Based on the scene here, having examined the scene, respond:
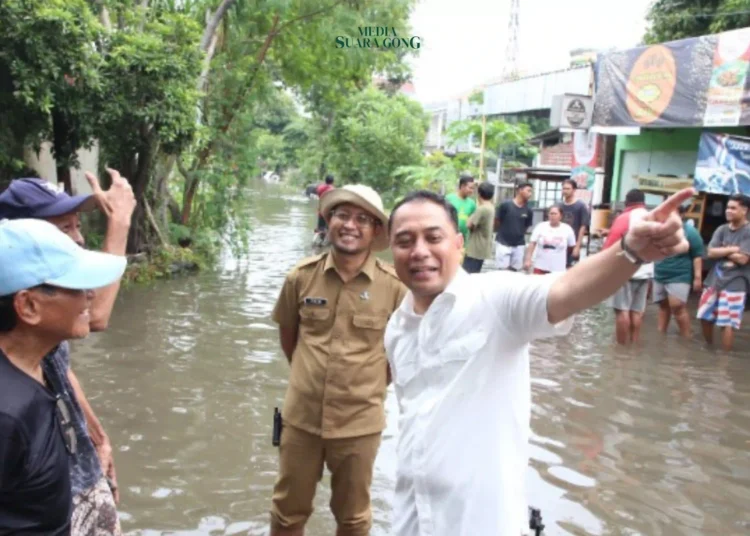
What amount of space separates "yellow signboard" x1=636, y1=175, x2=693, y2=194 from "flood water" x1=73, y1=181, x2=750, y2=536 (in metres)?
4.07

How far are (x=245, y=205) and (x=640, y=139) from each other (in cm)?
860

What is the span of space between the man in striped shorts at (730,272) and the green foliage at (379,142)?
646 inches

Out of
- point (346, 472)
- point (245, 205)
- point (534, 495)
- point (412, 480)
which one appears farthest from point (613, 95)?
point (412, 480)

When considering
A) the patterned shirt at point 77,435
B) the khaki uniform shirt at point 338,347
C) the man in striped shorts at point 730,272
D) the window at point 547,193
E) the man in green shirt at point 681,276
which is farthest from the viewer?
the window at point 547,193

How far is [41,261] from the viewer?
186cm

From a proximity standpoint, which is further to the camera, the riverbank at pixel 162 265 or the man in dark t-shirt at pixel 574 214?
the riverbank at pixel 162 265

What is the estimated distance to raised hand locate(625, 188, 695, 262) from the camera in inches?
64.6

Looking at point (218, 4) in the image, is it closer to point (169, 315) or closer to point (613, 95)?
point (169, 315)

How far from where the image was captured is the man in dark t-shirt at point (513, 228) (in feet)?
32.8

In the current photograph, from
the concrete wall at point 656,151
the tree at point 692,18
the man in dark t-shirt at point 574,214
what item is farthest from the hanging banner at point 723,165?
the tree at point 692,18

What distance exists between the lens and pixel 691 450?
5.16 metres

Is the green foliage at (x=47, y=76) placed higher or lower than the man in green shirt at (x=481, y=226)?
higher

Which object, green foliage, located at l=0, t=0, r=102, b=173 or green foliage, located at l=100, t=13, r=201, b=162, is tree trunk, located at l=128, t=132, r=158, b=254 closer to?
green foliage, located at l=100, t=13, r=201, b=162

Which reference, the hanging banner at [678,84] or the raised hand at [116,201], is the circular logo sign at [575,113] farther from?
the raised hand at [116,201]
